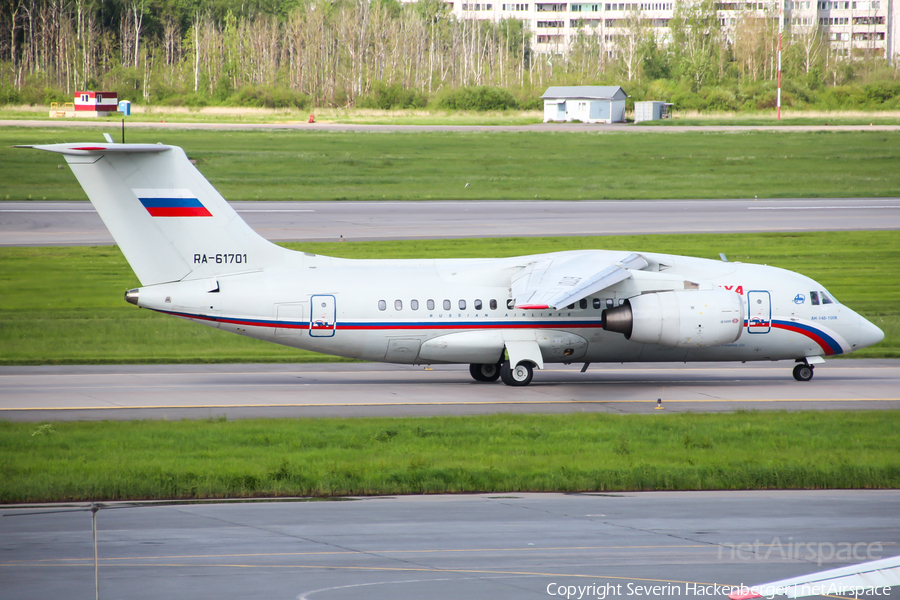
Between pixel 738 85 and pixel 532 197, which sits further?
pixel 738 85

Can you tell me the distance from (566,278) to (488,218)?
27.1 meters

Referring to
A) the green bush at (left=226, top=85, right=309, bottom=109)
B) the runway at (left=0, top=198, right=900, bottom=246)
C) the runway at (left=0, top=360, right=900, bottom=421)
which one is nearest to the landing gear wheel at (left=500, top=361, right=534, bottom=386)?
the runway at (left=0, top=360, right=900, bottom=421)

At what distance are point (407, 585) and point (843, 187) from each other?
60.9 metres

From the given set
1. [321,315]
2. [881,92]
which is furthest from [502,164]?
[881,92]

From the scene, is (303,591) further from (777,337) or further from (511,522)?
(777,337)

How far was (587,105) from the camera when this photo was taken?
100250mm

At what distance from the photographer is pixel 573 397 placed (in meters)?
25.5

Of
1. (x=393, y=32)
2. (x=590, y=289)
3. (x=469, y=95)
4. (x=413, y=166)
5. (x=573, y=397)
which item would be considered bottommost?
(x=573, y=397)

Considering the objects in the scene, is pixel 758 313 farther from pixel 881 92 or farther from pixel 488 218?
pixel 881 92

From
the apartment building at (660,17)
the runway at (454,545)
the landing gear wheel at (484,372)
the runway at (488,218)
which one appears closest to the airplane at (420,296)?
the landing gear wheel at (484,372)

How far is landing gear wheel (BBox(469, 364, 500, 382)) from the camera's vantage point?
91.0 feet

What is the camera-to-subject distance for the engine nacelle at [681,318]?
25.3m

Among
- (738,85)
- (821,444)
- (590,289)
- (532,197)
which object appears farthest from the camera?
(738,85)

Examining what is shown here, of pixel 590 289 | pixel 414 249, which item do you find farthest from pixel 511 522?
pixel 414 249
